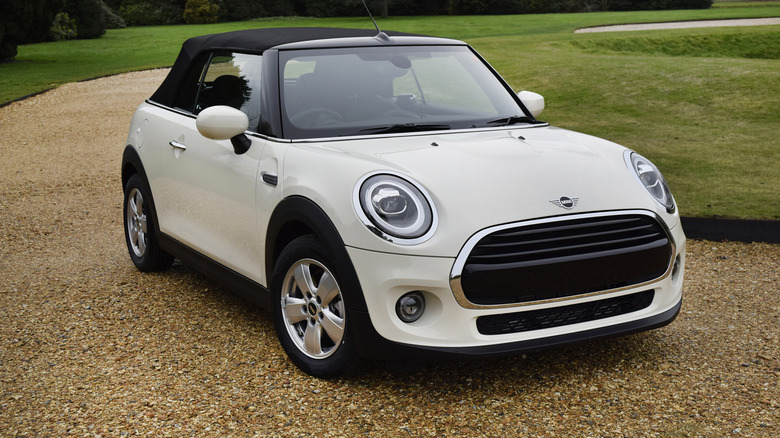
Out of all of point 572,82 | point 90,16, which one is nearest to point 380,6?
point 90,16

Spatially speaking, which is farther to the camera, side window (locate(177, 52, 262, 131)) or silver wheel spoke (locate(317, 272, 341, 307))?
side window (locate(177, 52, 262, 131))

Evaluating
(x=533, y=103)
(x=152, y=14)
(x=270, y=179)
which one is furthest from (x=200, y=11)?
(x=270, y=179)

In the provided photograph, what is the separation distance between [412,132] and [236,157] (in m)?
0.92

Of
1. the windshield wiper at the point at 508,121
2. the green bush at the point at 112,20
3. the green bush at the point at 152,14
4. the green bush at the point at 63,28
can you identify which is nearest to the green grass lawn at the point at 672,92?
the windshield wiper at the point at 508,121

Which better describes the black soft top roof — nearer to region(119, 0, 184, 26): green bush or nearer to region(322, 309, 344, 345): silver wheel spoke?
region(322, 309, 344, 345): silver wheel spoke

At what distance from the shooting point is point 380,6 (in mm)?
56688

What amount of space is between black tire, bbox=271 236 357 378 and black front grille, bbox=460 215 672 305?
2.11 feet

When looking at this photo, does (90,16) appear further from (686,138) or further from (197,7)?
(686,138)

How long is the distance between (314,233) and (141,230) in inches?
98.2

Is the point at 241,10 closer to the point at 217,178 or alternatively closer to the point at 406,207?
the point at 217,178

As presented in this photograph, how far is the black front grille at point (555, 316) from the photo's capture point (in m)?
3.45

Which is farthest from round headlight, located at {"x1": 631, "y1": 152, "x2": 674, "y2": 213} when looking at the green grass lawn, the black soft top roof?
the green grass lawn

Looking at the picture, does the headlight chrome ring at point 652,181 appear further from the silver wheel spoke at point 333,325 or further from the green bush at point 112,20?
the green bush at point 112,20

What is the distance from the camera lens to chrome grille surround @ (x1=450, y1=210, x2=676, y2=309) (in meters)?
3.29
